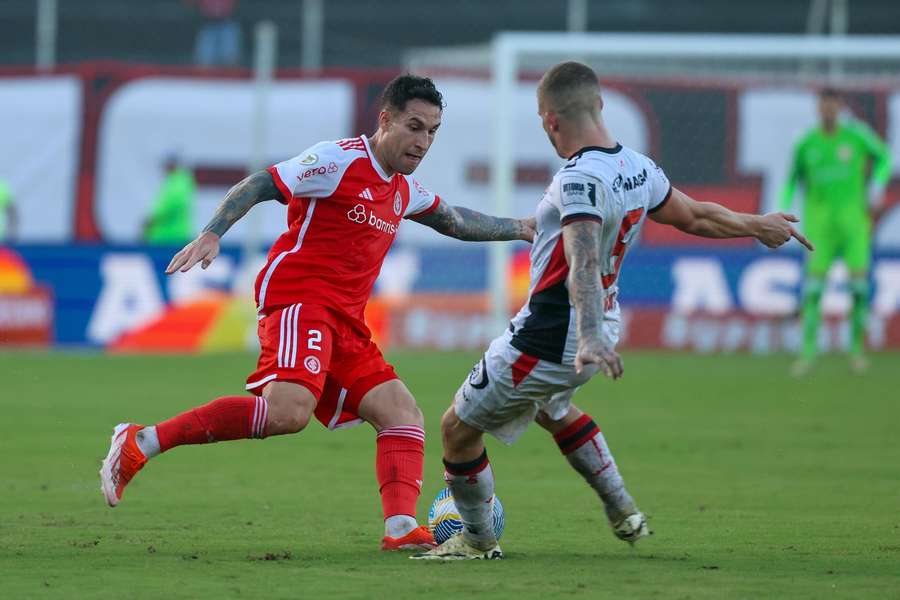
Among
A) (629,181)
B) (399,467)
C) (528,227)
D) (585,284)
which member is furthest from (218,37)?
(585,284)

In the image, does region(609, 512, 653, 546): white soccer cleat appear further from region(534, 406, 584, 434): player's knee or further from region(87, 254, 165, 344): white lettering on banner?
Result: region(87, 254, 165, 344): white lettering on banner

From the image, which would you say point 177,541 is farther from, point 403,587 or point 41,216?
point 41,216

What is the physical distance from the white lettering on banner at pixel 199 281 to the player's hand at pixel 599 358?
12405mm

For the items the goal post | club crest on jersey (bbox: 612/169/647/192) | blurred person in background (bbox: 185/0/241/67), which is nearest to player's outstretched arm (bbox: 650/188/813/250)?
club crest on jersey (bbox: 612/169/647/192)

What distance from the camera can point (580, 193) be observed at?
564cm

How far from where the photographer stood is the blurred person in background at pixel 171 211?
19.6 m

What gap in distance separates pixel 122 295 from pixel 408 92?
11747mm

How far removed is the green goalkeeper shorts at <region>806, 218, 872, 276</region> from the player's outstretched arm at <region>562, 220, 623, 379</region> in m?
10.2

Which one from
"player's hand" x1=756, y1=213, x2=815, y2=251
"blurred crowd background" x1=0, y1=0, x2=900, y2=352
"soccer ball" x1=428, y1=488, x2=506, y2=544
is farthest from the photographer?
"blurred crowd background" x1=0, y1=0, x2=900, y2=352

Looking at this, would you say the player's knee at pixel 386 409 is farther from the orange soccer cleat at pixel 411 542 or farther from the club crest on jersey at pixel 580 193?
the club crest on jersey at pixel 580 193

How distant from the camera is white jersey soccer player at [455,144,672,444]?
5.80m

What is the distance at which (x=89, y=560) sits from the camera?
5.75 meters

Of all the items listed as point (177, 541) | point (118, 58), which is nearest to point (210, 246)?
point (177, 541)

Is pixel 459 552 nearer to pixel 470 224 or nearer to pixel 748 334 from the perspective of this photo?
pixel 470 224
